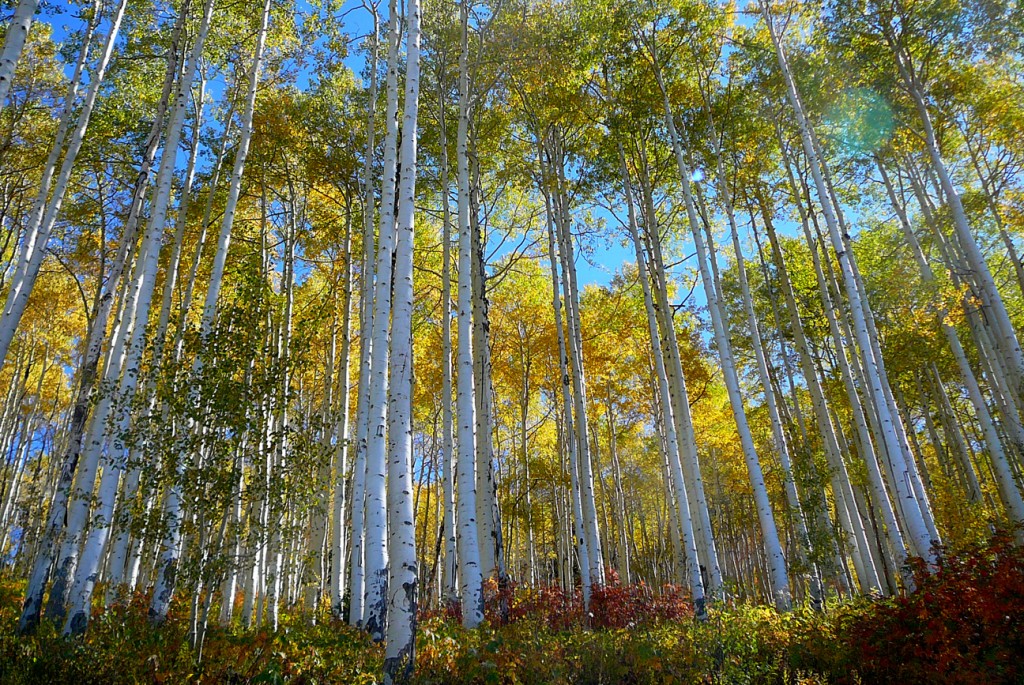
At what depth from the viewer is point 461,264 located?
7215 mm

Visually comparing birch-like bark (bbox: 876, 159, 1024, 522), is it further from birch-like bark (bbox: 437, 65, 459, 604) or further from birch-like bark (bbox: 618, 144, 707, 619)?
birch-like bark (bbox: 437, 65, 459, 604)

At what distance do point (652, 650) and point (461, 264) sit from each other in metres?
5.04

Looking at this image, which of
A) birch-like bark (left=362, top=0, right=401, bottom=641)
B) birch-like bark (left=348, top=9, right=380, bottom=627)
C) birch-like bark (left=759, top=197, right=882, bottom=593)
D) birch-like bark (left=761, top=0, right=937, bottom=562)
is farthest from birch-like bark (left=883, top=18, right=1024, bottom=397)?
birch-like bark (left=348, top=9, right=380, bottom=627)

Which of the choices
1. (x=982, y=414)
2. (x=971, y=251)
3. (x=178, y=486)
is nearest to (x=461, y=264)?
(x=178, y=486)

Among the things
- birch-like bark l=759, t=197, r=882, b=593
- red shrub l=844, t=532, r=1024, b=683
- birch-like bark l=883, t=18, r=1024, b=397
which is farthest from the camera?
birch-like bark l=759, t=197, r=882, b=593

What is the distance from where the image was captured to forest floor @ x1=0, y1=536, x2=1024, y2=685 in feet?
14.4

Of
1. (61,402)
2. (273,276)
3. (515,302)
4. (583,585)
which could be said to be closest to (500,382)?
(515,302)

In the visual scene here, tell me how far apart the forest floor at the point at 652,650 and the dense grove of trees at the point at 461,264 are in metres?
0.54

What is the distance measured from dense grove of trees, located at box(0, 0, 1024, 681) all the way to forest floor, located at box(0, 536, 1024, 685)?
21.4 inches

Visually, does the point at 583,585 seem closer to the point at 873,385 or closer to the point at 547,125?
the point at 873,385

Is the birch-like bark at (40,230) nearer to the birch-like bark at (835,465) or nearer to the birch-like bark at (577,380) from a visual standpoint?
the birch-like bark at (577,380)

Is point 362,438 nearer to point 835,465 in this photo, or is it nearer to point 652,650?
point 652,650

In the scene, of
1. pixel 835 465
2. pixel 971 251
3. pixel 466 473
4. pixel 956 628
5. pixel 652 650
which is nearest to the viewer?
pixel 956 628

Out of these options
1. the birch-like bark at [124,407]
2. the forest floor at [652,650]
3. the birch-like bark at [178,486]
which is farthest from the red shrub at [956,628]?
the birch-like bark at [124,407]
